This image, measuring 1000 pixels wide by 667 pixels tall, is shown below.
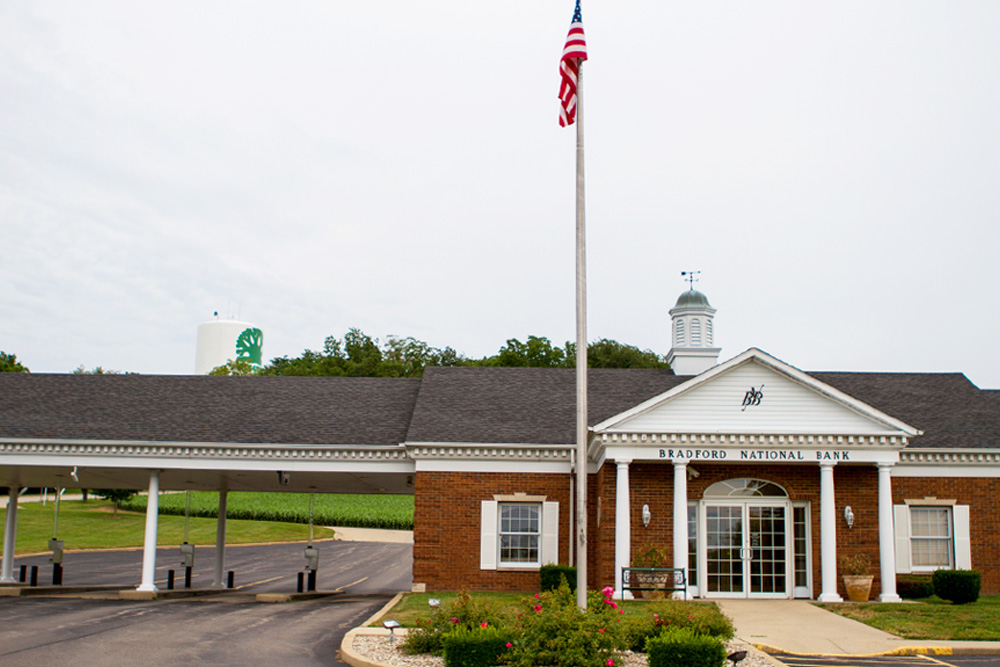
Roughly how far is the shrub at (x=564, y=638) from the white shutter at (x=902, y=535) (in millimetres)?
12450

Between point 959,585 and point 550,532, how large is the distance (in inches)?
355

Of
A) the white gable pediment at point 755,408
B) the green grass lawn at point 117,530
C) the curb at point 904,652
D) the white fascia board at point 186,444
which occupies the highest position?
the white gable pediment at point 755,408

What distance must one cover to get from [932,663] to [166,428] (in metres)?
18.1

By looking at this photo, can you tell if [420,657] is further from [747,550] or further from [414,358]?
[414,358]

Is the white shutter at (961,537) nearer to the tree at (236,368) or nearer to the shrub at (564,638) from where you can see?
the shrub at (564,638)

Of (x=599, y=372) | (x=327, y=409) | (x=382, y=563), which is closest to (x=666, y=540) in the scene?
(x=599, y=372)

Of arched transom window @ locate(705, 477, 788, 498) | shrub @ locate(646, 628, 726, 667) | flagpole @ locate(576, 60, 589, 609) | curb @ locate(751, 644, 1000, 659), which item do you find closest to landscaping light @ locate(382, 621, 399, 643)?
flagpole @ locate(576, 60, 589, 609)

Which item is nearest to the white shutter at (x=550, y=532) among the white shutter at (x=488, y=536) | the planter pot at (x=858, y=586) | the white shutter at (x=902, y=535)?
the white shutter at (x=488, y=536)

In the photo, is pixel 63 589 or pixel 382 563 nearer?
pixel 63 589

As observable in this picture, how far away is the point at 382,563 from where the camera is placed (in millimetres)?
41938

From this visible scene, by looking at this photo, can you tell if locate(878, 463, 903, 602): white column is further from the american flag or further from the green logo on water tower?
the green logo on water tower

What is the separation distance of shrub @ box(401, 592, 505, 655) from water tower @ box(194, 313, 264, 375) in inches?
2879

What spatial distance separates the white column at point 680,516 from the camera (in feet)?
63.6

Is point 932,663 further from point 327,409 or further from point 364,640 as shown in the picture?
point 327,409
